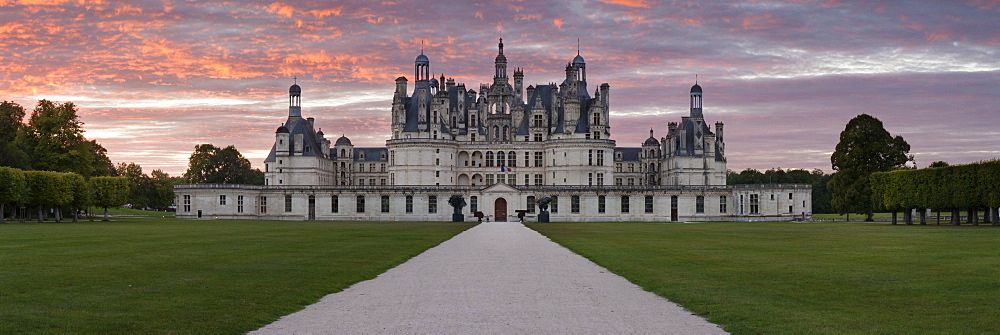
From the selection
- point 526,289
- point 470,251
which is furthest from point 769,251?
point 526,289

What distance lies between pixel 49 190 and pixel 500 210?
154ft

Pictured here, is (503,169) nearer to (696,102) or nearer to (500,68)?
(500,68)

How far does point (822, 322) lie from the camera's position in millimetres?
14742

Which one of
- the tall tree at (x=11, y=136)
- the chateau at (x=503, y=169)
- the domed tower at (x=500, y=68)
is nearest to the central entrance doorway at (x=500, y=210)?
the chateau at (x=503, y=169)

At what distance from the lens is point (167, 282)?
67.4 ft

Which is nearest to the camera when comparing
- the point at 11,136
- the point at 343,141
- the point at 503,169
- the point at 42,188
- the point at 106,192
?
the point at 42,188

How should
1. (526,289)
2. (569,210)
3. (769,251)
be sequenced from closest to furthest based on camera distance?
(526,289), (769,251), (569,210)

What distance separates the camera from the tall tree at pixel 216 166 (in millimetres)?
128000

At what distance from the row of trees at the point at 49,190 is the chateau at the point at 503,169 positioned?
44.3ft

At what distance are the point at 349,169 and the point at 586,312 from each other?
371ft

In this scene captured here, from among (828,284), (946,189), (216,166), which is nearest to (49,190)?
(216,166)

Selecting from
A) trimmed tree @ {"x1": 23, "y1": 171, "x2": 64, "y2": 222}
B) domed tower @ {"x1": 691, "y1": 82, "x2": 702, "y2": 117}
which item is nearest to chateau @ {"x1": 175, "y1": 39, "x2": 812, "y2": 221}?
domed tower @ {"x1": 691, "y1": 82, "x2": 702, "y2": 117}

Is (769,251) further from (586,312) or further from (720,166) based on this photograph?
(720,166)

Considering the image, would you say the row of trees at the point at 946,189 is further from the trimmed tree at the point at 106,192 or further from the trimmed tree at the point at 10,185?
the trimmed tree at the point at 106,192
